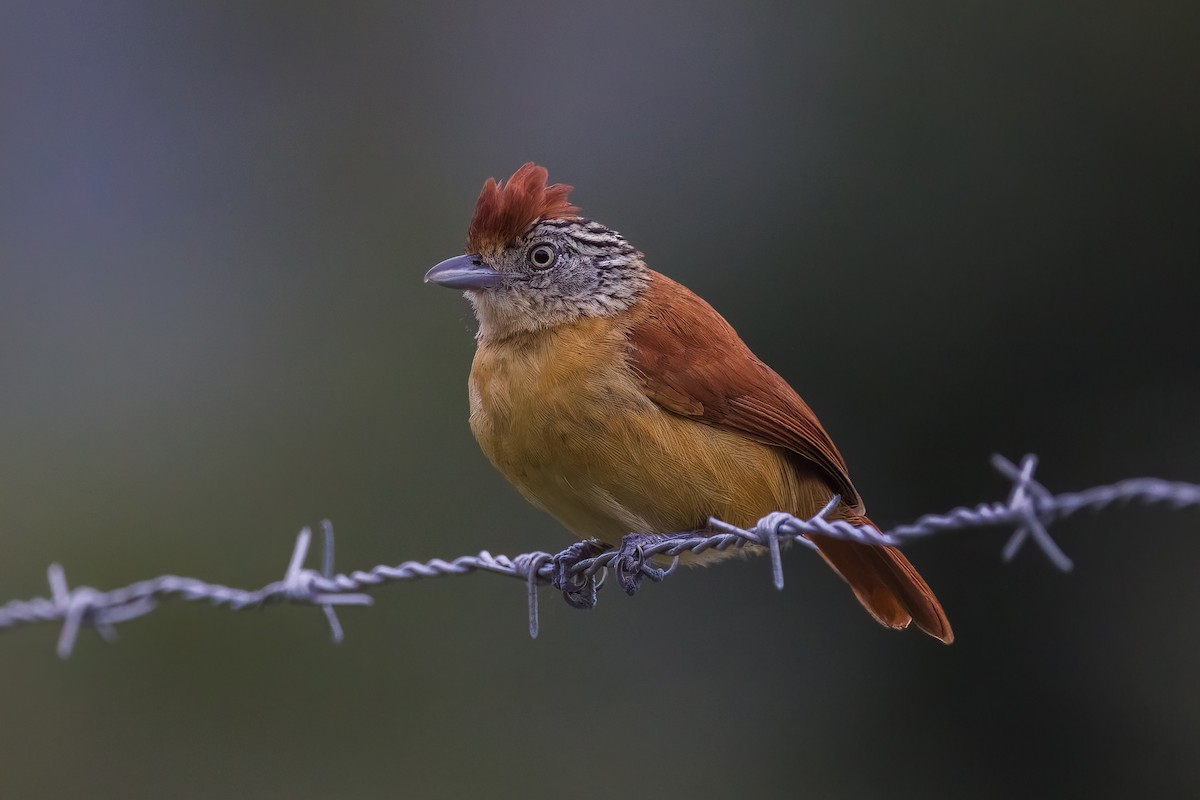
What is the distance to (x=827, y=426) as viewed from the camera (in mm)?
7125

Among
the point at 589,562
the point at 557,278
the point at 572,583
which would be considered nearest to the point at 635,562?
the point at 589,562

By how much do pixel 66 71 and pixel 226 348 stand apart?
3.20 m

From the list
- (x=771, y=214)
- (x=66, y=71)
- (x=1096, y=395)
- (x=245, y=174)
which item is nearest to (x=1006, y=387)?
(x=1096, y=395)

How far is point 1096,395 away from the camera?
271 inches

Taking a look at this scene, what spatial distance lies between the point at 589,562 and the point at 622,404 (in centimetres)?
45

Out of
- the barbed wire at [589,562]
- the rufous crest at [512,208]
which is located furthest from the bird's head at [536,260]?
the barbed wire at [589,562]

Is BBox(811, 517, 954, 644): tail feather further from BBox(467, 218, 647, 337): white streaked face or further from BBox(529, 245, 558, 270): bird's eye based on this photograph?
BBox(529, 245, 558, 270): bird's eye

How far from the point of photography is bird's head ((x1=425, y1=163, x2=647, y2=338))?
173 inches

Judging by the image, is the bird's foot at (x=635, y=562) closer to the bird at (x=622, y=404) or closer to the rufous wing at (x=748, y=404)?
the bird at (x=622, y=404)

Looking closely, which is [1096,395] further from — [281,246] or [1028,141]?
[281,246]

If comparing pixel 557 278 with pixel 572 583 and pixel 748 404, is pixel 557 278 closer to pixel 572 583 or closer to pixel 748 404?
pixel 748 404

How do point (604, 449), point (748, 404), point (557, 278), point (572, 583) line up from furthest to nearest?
point (557, 278) < point (748, 404) < point (572, 583) < point (604, 449)

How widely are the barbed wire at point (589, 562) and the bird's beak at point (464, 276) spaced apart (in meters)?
0.90

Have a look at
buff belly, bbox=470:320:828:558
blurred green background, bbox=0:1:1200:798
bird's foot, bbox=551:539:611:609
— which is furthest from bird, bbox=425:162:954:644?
blurred green background, bbox=0:1:1200:798
